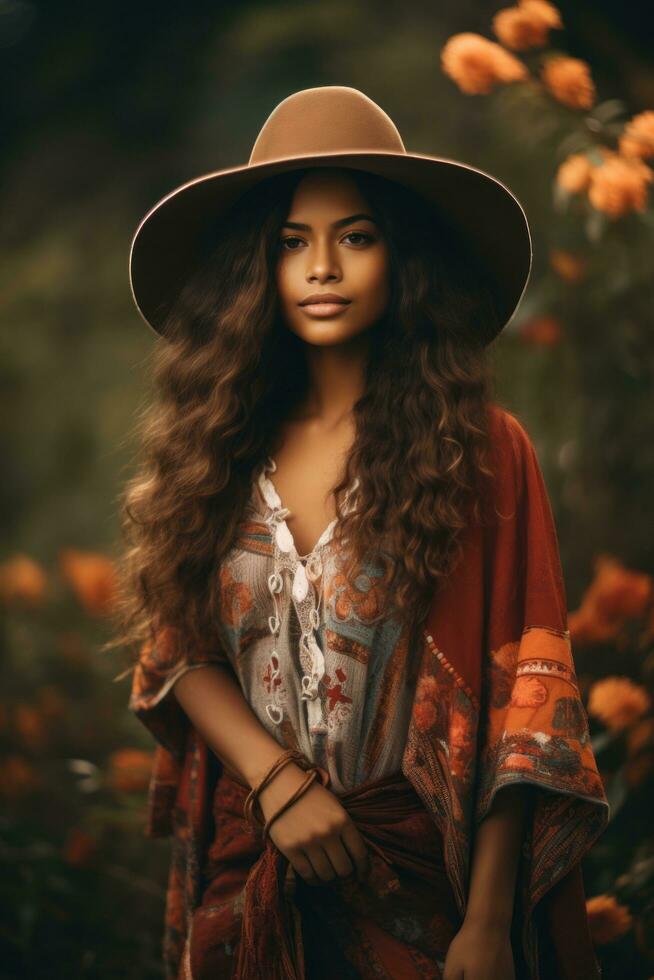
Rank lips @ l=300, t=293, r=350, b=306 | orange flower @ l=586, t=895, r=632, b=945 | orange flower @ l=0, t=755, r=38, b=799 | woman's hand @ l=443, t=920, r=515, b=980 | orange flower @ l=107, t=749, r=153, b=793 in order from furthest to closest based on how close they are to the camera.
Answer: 1. orange flower @ l=0, t=755, r=38, b=799
2. orange flower @ l=107, t=749, r=153, b=793
3. orange flower @ l=586, t=895, r=632, b=945
4. lips @ l=300, t=293, r=350, b=306
5. woman's hand @ l=443, t=920, r=515, b=980

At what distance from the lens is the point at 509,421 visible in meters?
1.48

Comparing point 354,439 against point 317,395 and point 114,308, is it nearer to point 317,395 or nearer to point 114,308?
point 317,395

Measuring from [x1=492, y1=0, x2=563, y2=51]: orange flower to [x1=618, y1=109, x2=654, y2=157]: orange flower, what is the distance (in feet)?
0.83

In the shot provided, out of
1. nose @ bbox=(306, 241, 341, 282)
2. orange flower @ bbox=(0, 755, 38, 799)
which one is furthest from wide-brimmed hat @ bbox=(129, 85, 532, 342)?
orange flower @ bbox=(0, 755, 38, 799)

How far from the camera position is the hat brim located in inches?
54.0

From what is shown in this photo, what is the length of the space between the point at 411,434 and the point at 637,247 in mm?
Answer: 956

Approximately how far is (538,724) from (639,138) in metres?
1.24

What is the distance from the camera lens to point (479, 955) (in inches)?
51.0

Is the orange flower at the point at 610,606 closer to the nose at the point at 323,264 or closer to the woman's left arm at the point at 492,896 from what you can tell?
the woman's left arm at the point at 492,896

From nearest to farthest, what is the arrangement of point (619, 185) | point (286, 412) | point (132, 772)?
point (286, 412) → point (619, 185) → point (132, 772)

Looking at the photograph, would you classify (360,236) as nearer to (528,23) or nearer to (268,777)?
(268,777)

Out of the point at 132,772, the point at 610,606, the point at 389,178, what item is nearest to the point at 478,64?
the point at 389,178

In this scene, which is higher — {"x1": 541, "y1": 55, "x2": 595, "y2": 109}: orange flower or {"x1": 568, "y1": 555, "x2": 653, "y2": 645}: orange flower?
{"x1": 541, "y1": 55, "x2": 595, "y2": 109}: orange flower

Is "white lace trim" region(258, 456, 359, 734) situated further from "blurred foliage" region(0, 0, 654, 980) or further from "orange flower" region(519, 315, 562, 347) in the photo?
"orange flower" region(519, 315, 562, 347)
